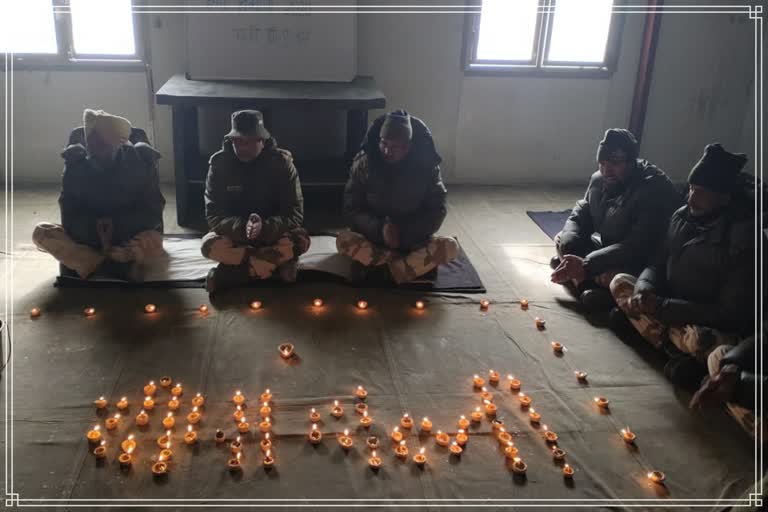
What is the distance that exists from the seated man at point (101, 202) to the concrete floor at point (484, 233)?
0.96ft

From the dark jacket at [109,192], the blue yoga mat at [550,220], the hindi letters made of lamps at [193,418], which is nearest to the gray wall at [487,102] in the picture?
the blue yoga mat at [550,220]

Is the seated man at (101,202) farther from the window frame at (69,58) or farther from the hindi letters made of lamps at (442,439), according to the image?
the hindi letters made of lamps at (442,439)

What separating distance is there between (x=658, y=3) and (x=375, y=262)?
387cm

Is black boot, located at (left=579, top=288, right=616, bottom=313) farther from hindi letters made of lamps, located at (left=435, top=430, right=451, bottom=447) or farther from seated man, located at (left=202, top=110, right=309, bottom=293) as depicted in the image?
seated man, located at (left=202, top=110, right=309, bottom=293)

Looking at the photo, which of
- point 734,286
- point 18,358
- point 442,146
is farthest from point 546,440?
point 442,146

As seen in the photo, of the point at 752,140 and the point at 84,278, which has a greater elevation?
the point at 752,140

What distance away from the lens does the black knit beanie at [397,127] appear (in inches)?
145

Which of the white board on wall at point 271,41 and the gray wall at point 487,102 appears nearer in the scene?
the white board on wall at point 271,41

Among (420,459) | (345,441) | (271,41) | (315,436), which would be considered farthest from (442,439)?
(271,41)

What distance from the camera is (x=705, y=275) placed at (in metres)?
3.02

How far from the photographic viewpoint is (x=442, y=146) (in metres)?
6.12

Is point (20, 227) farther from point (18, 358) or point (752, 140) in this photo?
point (752, 140)

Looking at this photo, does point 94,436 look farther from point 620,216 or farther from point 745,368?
point 620,216

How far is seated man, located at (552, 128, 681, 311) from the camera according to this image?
3611 mm
